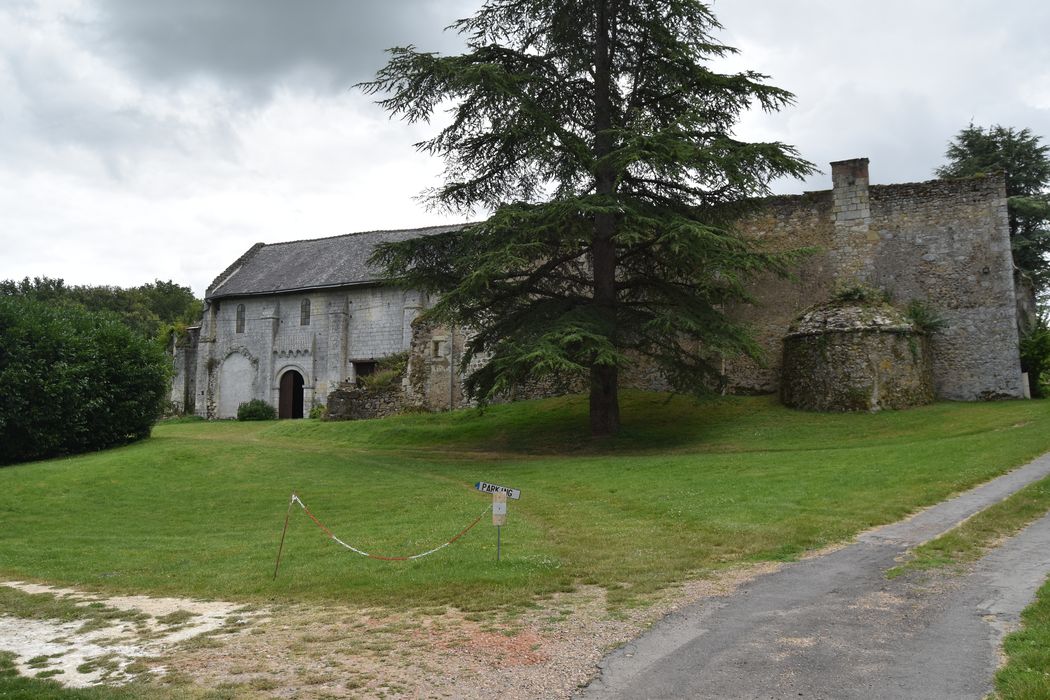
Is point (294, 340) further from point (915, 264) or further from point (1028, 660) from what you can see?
point (1028, 660)

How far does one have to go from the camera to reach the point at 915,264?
24375 mm

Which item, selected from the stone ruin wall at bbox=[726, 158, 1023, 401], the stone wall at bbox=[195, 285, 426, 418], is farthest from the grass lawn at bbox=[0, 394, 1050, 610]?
the stone wall at bbox=[195, 285, 426, 418]

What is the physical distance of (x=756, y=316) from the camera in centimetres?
2627

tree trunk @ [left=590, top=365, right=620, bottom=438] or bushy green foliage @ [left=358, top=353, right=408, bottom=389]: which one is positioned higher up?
bushy green foliage @ [left=358, top=353, right=408, bottom=389]

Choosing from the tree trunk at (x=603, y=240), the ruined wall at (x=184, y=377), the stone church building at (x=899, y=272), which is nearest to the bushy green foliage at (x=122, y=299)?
the ruined wall at (x=184, y=377)

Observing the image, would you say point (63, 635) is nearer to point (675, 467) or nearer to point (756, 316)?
point (675, 467)

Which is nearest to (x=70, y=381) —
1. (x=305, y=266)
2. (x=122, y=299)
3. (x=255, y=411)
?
(x=255, y=411)

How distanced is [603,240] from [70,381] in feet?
51.0

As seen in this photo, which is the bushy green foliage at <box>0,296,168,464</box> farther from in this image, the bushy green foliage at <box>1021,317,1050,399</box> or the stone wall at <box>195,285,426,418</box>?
the bushy green foliage at <box>1021,317,1050,399</box>

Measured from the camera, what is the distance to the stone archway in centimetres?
3809

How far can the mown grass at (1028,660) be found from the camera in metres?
4.82

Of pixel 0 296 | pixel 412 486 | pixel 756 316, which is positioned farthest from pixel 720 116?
pixel 0 296

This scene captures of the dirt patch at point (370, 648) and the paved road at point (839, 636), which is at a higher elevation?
the paved road at point (839, 636)

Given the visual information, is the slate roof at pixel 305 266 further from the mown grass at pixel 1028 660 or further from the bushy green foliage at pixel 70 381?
the mown grass at pixel 1028 660
